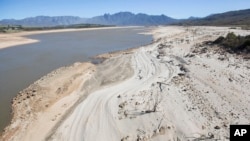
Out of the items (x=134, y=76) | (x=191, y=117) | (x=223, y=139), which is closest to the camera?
(x=223, y=139)

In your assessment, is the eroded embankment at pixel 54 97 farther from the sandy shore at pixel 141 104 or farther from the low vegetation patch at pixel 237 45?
the low vegetation patch at pixel 237 45

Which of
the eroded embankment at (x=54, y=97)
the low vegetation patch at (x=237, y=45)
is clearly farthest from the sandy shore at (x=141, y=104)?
the low vegetation patch at (x=237, y=45)

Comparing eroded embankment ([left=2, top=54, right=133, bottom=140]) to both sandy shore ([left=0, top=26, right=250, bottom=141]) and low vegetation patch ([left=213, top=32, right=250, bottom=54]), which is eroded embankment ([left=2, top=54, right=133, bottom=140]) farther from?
low vegetation patch ([left=213, top=32, right=250, bottom=54])

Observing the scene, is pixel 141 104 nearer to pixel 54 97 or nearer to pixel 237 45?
pixel 54 97

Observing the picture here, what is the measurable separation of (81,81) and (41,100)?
4.79 m

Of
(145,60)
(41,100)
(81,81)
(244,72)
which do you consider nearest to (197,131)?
(244,72)

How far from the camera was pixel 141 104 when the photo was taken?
1473 centimetres

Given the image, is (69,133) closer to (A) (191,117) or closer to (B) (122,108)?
(B) (122,108)

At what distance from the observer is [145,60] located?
2798cm

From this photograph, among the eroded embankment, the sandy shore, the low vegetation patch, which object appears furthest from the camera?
the low vegetation patch

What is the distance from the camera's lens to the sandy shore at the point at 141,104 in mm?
11944

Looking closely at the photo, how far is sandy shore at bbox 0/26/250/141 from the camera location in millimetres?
11944

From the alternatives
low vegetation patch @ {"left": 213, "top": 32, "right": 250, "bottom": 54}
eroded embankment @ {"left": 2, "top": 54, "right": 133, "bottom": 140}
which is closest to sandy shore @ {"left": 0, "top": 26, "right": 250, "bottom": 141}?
eroded embankment @ {"left": 2, "top": 54, "right": 133, "bottom": 140}

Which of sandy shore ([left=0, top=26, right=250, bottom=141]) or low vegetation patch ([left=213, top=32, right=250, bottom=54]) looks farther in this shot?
low vegetation patch ([left=213, top=32, right=250, bottom=54])
